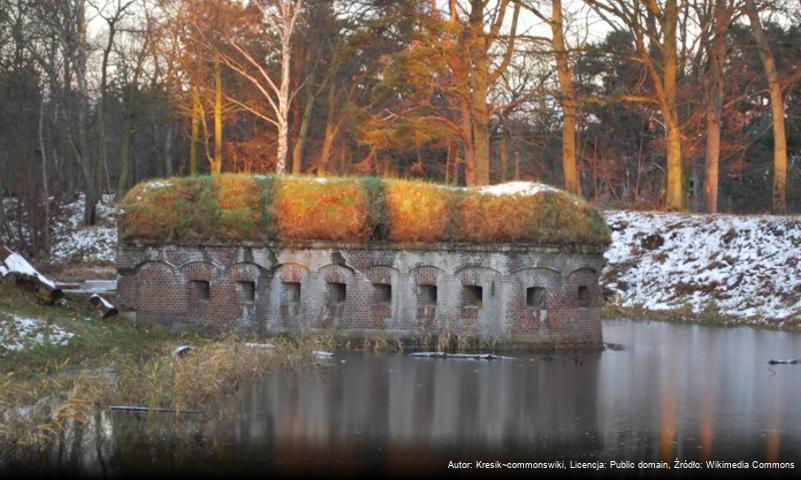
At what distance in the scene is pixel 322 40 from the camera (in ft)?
127

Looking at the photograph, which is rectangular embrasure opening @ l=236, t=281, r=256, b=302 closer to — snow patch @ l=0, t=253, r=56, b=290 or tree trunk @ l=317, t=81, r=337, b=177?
snow patch @ l=0, t=253, r=56, b=290

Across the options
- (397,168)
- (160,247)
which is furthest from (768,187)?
(160,247)

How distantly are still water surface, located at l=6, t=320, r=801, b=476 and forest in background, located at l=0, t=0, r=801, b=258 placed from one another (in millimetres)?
14222

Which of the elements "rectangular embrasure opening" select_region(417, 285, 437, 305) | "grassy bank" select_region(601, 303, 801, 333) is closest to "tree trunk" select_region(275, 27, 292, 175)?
"grassy bank" select_region(601, 303, 801, 333)

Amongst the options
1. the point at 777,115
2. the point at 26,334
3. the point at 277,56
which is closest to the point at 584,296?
the point at 26,334

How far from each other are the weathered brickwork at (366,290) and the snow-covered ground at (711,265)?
8835 millimetres

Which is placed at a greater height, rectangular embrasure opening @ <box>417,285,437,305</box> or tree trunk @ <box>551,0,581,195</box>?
tree trunk @ <box>551,0,581,195</box>

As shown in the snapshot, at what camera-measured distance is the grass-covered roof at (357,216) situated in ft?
68.6

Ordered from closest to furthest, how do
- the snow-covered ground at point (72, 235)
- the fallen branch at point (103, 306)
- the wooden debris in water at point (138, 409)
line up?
1. the wooden debris in water at point (138, 409)
2. the fallen branch at point (103, 306)
3. the snow-covered ground at point (72, 235)

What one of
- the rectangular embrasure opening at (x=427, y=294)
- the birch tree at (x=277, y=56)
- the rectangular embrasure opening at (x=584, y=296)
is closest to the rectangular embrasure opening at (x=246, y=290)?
the rectangular embrasure opening at (x=427, y=294)

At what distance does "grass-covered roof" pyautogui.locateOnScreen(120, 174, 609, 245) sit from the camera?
2091 cm

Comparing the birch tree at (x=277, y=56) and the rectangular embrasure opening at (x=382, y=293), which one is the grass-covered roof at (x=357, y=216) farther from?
the birch tree at (x=277, y=56)

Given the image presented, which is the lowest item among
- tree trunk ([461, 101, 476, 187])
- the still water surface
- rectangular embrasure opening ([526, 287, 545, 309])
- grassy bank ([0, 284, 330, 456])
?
the still water surface

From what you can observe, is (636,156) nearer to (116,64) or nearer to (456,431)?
(116,64)
